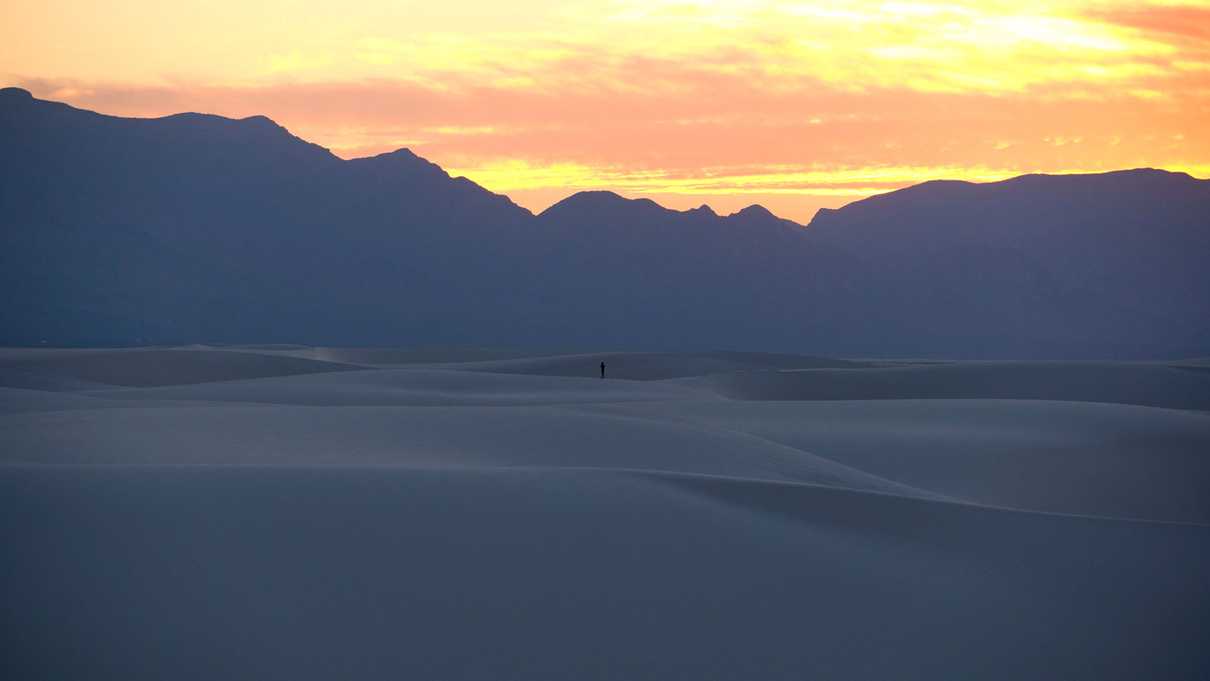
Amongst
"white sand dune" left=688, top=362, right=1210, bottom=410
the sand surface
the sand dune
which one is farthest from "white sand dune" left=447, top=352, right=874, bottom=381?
the sand surface

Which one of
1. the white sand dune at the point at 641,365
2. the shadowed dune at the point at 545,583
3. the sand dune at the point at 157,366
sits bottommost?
the white sand dune at the point at 641,365

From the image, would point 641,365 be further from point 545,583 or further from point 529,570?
point 545,583

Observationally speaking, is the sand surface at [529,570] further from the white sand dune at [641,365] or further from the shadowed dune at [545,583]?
the white sand dune at [641,365]

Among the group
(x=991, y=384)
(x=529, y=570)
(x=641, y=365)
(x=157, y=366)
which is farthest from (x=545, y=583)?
(x=641, y=365)

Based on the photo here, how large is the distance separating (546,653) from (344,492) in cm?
283

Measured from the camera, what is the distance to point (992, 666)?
317 inches

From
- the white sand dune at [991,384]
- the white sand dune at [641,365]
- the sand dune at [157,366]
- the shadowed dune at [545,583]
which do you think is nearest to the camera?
the shadowed dune at [545,583]

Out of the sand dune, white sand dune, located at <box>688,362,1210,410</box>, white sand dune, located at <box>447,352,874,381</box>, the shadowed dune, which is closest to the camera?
the shadowed dune

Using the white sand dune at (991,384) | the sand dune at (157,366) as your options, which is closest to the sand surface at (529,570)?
the white sand dune at (991,384)

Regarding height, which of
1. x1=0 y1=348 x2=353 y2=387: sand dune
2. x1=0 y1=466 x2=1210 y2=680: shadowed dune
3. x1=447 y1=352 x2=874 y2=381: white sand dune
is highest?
x1=0 y1=466 x2=1210 y2=680: shadowed dune

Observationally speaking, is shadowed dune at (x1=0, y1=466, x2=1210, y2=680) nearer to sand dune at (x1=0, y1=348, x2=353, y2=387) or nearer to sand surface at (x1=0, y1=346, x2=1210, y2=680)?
sand surface at (x1=0, y1=346, x2=1210, y2=680)

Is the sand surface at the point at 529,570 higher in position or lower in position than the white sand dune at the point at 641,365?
higher

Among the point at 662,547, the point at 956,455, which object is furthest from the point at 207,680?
the point at 956,455

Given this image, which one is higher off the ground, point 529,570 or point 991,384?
point 529,570
